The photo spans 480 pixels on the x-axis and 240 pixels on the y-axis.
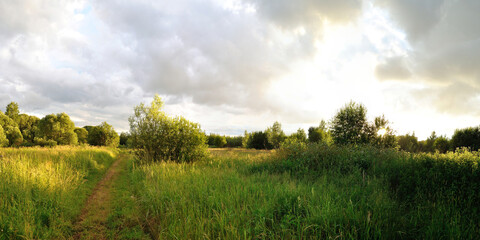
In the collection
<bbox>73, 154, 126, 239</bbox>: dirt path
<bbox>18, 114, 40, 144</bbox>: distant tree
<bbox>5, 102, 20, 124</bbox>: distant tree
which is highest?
<bbox>5, 102, 20, 124</bbox>: distant tree

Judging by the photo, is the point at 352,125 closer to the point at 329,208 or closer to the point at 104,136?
the point at 329,208

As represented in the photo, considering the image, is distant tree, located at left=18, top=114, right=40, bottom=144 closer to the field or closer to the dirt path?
the field

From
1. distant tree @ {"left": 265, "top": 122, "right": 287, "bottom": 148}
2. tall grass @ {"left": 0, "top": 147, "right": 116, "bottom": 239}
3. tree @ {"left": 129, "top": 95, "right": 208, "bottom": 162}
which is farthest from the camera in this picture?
distant tree @ {"left": 265, "top": 122, "right": 287, "bottom": 148}

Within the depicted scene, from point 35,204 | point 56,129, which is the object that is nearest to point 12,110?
point 56,129

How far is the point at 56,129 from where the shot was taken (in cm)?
3575

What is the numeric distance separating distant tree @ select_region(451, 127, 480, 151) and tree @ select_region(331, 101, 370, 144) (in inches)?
493

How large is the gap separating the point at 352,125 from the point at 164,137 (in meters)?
22.5

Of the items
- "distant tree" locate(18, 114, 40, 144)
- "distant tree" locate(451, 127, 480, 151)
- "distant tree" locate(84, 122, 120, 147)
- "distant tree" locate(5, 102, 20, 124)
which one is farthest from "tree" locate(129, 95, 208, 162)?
"distant tree" locate(5, 102, 20, 124)

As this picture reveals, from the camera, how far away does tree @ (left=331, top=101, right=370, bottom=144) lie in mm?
25297

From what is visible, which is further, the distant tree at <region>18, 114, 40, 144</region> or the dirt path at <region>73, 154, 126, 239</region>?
the distant tree at <region>18, 114, 40, 144</region>

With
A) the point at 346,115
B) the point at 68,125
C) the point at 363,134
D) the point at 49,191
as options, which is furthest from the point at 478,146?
the point at 68,125

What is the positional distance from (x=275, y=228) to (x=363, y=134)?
25.7m

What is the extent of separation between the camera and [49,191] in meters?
6.78

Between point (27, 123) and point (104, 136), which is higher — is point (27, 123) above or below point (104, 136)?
above
